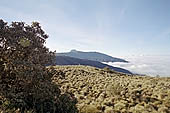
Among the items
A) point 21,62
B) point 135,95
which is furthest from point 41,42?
point 135,95

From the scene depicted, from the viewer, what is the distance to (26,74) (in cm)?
1175

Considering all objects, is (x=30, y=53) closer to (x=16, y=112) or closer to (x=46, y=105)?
(x=46, y=105)

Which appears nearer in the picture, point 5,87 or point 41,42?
point 5,87

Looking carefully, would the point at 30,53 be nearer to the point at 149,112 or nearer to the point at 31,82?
the point at 31,82

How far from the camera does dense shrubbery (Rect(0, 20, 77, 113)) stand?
1187cm

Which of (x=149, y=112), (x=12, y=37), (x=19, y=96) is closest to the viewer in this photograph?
(x=19, y=96)

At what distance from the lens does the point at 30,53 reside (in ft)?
43.5

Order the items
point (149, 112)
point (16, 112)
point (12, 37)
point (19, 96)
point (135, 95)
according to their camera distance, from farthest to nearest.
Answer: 1. point (135, 95)
2. point (149, 112)
3. point (12, 37)
4. point (19, 96)
5. point (16, 112)

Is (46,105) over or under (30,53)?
under

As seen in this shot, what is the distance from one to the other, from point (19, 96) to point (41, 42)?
13.9ft

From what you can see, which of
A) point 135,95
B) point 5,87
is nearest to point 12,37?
point 5,87

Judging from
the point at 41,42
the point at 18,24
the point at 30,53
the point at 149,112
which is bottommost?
the point at 149,112

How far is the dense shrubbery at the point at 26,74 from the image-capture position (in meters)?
11.9

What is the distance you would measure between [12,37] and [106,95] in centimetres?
1086
